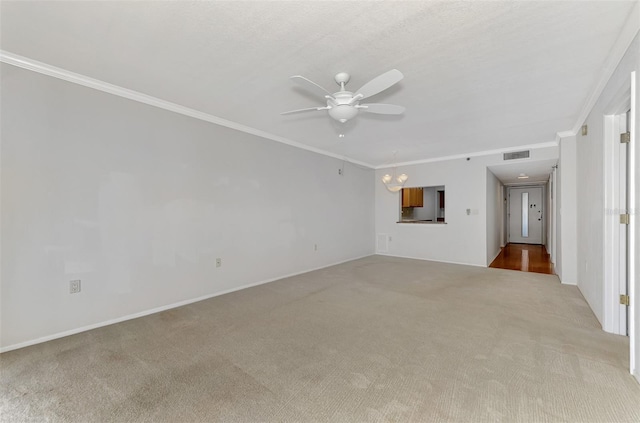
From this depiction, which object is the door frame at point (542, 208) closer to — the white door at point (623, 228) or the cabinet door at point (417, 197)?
the cabinet door at point (417, 197)

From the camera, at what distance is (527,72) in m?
2.56

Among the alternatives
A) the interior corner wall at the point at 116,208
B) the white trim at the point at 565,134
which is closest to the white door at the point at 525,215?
the white trim at the point at 565,134

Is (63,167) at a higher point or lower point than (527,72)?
lower

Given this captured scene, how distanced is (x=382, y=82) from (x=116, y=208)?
304 centimetres

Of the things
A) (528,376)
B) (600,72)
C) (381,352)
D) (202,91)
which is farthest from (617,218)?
(202,91)

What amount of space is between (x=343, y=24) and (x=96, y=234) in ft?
10.2

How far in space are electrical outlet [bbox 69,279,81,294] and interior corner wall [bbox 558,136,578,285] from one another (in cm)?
668

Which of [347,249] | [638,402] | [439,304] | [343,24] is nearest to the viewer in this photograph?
[638,402]

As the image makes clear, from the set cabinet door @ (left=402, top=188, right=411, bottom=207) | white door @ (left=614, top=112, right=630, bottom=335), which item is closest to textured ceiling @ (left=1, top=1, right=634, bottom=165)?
white door @ (left=614, top=112, right=630, bottom=335)

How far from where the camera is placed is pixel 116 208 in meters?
→ 2.98

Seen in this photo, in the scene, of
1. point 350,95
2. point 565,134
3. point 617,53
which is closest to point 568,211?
point 565,134

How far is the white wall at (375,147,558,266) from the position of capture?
19.2 feet

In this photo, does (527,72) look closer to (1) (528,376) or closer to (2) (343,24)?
(2) (343,24)

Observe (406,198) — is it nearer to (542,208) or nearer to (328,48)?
(542,208)
